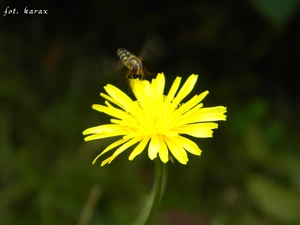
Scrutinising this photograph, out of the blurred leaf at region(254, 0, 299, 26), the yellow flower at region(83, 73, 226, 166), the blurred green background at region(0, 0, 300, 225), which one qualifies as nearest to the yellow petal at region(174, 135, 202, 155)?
the yellow flower at region(83, 73, 226, 166)

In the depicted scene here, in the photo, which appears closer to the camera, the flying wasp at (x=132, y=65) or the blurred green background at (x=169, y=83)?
the flying wasp at (x=132, y=65)

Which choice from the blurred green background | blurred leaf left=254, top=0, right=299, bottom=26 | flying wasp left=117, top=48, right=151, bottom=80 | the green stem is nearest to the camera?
the green stem

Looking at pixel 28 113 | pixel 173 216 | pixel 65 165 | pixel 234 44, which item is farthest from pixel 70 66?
pixel 173 216

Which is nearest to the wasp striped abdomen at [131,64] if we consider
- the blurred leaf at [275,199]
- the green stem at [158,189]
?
the green stem at [158,189]

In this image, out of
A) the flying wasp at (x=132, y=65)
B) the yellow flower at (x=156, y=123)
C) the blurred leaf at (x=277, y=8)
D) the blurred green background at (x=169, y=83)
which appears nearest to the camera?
the yellow flower at (x=156, y=123)

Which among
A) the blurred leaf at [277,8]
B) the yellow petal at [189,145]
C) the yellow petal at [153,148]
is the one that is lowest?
the yellow petal at [153,148]

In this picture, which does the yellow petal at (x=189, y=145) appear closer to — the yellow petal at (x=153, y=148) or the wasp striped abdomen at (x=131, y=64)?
the yellow petal at (x=153, y=148)

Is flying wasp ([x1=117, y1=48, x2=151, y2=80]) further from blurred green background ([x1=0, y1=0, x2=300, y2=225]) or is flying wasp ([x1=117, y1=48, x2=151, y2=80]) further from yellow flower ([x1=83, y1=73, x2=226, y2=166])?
blurred green background ([x1=0, y1=0, x2=300, y2=225])
